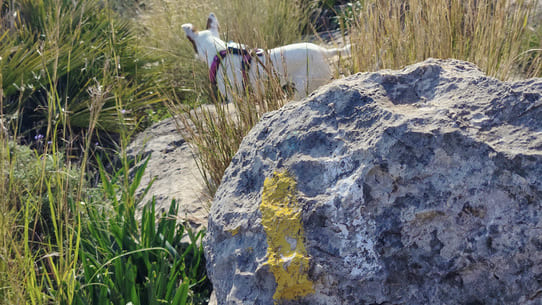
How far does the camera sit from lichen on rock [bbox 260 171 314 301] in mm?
1475

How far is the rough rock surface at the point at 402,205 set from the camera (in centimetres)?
137

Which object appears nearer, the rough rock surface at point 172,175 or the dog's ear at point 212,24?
the rough rock surface at point 172,175

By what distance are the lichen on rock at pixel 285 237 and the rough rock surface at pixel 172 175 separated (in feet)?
4.07

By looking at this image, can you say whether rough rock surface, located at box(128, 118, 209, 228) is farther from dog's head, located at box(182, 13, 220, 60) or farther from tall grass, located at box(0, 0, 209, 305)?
dog's head, located at box(182, 13, 220, 60)

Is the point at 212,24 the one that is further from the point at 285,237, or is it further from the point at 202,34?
the point at 285,237

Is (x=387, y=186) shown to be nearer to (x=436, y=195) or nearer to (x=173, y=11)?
(x=436, y=195)

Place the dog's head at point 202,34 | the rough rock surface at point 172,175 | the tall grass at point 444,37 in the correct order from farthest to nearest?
the dog's head at point 202,34, the rough rock surface at point 172,175, the tall grass at point 444,37

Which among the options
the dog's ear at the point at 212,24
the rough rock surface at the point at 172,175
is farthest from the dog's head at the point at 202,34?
the rough rock surface at the point at 172,175

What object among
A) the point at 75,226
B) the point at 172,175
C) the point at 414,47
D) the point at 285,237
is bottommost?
the point at 172,175

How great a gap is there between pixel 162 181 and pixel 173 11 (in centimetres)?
460

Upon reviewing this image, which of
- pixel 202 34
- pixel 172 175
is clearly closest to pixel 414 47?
pixel 172 175

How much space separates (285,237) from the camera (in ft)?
5.04

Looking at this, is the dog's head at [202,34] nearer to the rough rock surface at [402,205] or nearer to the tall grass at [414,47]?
the tall grass at [414,47]

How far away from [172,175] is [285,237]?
6.80ft
